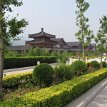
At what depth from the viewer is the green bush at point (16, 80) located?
13.7 metres

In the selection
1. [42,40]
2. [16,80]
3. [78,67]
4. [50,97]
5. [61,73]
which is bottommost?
[50,97]

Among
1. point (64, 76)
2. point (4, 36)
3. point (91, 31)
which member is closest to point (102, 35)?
point (91, 31)

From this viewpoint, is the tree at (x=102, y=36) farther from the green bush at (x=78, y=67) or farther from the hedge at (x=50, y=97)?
the hedge at (x=50, y=97)

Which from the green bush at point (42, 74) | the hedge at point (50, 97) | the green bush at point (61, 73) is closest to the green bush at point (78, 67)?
the green bush at point (61, 73)

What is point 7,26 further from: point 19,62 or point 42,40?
point 42,40

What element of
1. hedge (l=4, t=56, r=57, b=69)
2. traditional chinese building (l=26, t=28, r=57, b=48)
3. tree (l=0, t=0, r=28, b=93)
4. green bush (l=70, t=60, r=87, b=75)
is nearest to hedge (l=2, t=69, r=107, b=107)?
tree (l=0, t=0, r=28, b=93)

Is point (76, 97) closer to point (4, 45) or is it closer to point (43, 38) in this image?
point (4, 45)

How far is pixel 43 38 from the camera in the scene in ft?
236

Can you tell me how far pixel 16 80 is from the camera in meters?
14.5

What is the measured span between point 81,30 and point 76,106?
22.0m

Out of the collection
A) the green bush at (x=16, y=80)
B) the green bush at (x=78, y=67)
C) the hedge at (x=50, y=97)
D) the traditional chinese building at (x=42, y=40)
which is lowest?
the hedge at (x=50, y=97)

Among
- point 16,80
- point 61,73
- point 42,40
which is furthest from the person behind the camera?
point 42,40

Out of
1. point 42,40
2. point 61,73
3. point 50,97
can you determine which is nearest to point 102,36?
point 61,73

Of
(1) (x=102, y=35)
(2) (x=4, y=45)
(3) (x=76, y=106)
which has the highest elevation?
(1) (x=102, y=35)
